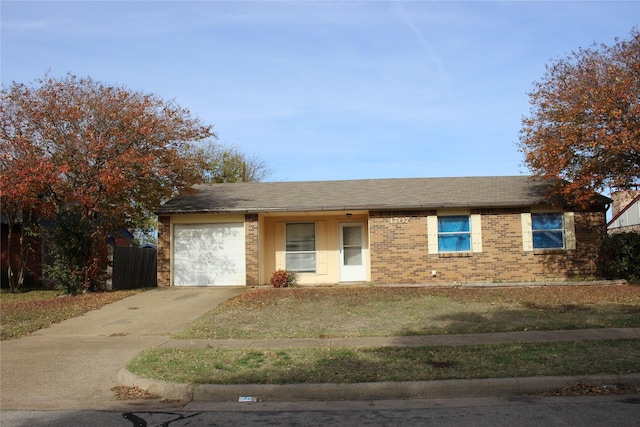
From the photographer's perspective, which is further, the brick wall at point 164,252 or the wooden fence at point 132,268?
the wooden fence at point 132,268

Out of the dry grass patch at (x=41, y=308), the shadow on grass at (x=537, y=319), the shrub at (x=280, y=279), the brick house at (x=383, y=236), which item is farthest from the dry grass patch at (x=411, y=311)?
the dry grass patch at (x=41, y=308)

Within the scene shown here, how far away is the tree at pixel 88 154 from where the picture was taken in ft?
51.5

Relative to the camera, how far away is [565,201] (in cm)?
1712

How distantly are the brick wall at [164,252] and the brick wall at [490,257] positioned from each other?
6.82 metres

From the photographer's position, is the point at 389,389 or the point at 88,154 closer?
the point at 389,389

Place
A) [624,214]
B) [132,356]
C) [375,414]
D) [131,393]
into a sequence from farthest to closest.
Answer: [624,214], [132,356], [131,393], [375,414]

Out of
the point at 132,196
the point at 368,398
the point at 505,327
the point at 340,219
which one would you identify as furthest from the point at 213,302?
the point at 368,398

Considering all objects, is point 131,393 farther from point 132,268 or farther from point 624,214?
point 624,214

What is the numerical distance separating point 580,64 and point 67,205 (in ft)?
53.4

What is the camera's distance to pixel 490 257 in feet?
58.0

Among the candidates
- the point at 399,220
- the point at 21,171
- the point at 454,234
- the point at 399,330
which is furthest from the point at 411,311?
the point at 21,171

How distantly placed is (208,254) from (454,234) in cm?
819

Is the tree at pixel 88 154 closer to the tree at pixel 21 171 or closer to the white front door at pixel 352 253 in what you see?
the tree at pixel 21 171

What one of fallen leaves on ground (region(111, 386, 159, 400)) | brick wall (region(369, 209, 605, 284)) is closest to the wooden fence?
brick wall (region(369, 209, 605, 284))
